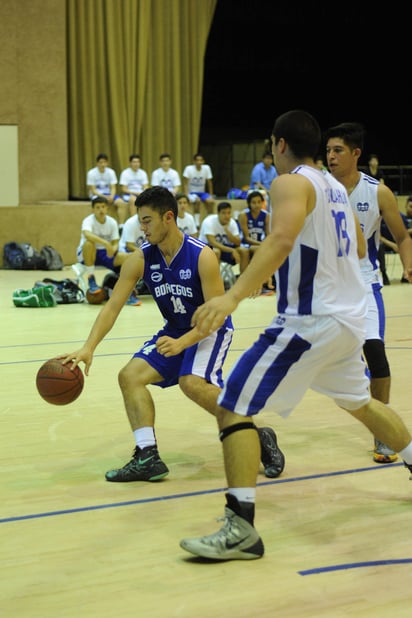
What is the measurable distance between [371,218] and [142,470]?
5.83 feet

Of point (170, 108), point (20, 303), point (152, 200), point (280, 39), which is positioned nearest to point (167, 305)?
point (152, 200)

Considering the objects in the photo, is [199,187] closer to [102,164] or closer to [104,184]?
[104,184]

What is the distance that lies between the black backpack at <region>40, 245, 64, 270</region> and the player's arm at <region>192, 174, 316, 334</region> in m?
12.7

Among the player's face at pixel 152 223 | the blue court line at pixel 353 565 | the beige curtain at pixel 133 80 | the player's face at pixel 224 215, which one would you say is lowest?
the blue court line at pixel 353 565

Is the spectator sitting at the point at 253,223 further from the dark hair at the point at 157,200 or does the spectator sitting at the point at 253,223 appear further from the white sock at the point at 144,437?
the white sock at the point at 144,437

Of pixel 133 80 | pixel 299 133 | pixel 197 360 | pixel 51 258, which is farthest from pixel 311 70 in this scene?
pixel 299 133

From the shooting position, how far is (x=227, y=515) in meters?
3.32

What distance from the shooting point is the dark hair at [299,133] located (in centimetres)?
333

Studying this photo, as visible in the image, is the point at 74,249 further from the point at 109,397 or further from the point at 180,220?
the point at 109,397

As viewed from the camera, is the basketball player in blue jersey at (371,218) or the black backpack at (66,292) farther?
the black backpack at (66,292)

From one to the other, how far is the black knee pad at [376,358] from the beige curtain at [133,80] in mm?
14978

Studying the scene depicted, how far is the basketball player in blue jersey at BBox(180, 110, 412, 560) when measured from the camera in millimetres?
3270

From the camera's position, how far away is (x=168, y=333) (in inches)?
181

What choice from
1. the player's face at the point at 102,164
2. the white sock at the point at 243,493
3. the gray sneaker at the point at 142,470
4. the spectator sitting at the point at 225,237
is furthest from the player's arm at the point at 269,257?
the player's face at the point at 102,164
